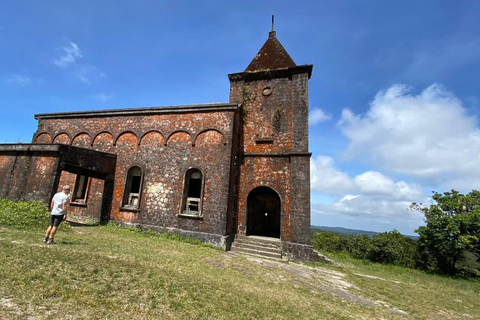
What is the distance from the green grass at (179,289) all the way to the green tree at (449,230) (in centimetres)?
448

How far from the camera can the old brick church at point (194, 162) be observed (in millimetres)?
10398

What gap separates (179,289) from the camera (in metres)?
4.27

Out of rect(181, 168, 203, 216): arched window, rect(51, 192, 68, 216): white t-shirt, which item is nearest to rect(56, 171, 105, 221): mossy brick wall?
rect(181, 168, 203, 216): arched window

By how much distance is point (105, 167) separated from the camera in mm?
11875

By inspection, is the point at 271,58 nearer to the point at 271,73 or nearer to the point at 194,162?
the point at 271,73

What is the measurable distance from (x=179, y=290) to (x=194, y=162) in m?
7.58

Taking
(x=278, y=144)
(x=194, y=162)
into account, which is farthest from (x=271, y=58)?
(x=194, y=162)

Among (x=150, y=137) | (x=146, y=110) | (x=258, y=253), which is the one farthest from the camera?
(x=146, y=110)

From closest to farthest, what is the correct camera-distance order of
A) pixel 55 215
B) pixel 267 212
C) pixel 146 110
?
1. pixel 55 215
2. pixel 146 110
3. pixel 267 212

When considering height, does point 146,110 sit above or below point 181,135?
above

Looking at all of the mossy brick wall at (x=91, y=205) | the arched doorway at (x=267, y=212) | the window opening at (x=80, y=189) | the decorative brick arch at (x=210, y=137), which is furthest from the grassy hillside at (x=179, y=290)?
the arched doorway at (x=267, y=212)

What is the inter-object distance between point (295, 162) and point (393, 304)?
6449 mm

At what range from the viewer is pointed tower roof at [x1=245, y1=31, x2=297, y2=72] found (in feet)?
43.7

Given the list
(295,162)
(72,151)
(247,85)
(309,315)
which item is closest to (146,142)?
(72,151)
